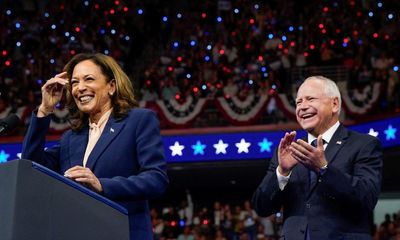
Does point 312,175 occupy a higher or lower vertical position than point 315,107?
lower

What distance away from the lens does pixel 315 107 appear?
3.69 m

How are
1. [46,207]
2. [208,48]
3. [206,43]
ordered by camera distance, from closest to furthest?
1. [46,207]
2. [208,48]
3. [206,43]

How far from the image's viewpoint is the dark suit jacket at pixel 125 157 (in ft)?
Answer: 9.90

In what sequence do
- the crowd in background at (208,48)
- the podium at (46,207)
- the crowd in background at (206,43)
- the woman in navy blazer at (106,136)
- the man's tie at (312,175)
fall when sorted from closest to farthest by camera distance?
1. the podium at (46,207)
2. the woman in navy blazer at (106,136)
3. the man's tie at (312,175)
4. the crowd in background at (208,48)
5. the crowd in background at (206,43)

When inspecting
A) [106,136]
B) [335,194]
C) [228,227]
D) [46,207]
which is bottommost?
[46,207]

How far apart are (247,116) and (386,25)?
3.30 m

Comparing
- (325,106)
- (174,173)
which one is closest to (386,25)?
(174,173)

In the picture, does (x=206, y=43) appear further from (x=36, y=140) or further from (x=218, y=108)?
(x=36, y=140)

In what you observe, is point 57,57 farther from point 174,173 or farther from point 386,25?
point 386,25

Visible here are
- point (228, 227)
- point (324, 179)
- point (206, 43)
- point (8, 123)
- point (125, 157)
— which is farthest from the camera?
point (206, 43)

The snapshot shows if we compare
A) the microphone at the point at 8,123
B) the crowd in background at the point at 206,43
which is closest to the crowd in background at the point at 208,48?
the crowd in background at the point at 206,43

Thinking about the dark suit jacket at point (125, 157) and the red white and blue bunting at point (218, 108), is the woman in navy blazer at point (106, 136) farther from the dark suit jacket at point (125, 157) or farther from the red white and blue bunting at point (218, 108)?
the red white and blue bunting at point (218, 108)

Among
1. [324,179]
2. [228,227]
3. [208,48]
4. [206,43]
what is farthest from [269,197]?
[206,43]

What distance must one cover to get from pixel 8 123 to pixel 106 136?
0.39 metres
